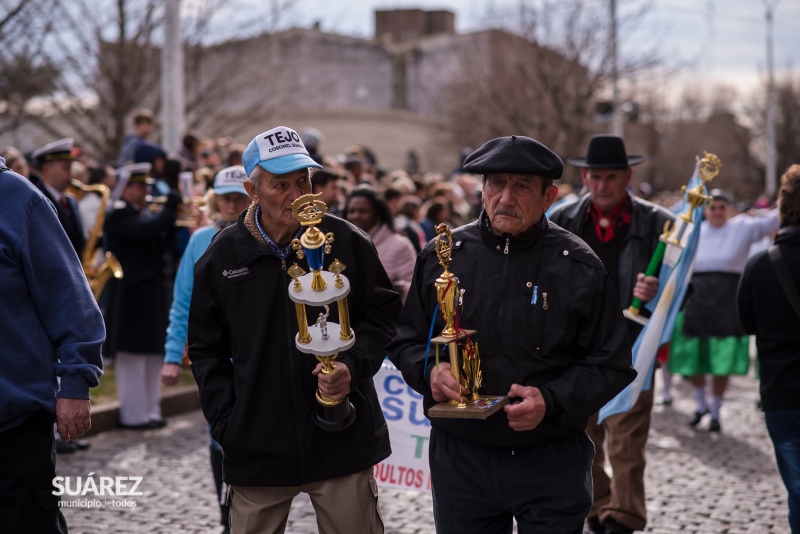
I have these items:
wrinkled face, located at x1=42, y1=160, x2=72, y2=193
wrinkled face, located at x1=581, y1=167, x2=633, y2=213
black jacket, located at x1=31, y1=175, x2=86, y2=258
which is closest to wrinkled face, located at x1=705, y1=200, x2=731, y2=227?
wrinkled face, located at x1=581, y1=167, x2=633, y2=213

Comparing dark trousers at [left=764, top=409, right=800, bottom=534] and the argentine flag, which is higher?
the argentine flag

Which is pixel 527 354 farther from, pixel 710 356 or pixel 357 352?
pixel 710 356

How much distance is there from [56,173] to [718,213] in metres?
6.49

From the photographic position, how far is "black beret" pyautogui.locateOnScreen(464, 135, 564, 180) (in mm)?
4137

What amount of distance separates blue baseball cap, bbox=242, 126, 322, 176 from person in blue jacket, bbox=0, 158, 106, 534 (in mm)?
822

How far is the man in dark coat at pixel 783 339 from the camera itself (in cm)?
599

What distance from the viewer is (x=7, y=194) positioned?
4.33 m

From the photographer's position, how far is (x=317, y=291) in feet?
12.9

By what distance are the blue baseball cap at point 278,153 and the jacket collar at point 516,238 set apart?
72 centimetres

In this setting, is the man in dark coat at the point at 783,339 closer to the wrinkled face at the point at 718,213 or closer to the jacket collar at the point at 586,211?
the jacket collar at the point at 586,211

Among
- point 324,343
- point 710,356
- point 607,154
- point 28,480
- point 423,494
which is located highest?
point 607,154

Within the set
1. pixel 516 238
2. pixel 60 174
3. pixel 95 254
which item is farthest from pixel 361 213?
pixel 516 238

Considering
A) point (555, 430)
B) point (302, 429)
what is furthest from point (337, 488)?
point (555, 430)

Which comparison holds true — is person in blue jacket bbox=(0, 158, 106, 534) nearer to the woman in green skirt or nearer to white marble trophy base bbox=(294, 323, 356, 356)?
white marble trophy base bbox=(294, 323, 356, 356)
